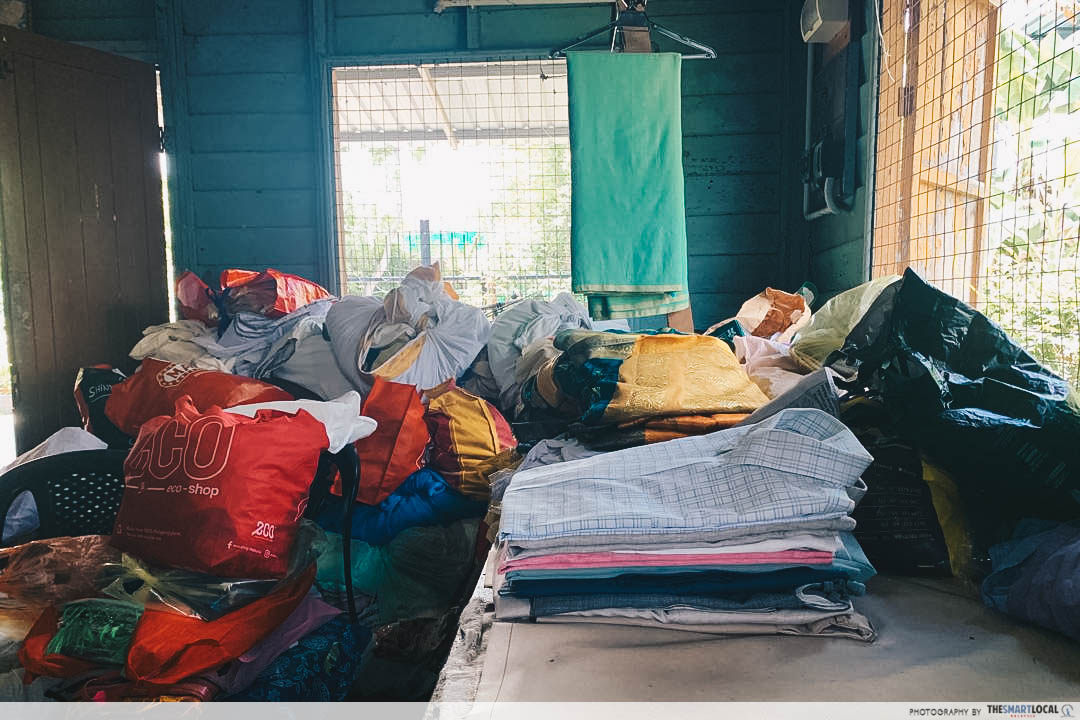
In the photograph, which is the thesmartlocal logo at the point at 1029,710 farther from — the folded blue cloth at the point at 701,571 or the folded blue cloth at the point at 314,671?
the folded blue cloth at the point at 314,671

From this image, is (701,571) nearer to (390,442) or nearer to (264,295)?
(390,442)

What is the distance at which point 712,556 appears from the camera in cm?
79

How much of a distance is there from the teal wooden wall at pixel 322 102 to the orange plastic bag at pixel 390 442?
70.7 inches

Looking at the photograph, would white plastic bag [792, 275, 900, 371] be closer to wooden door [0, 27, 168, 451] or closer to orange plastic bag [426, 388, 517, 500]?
orange plastic bag [426, 388, 517, 500]

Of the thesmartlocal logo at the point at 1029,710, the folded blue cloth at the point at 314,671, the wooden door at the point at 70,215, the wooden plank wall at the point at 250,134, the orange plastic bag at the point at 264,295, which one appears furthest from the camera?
the wooden plank wall at the point at 250,134

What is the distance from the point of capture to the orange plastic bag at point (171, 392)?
1920 mm

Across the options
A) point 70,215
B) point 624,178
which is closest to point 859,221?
point 624,178

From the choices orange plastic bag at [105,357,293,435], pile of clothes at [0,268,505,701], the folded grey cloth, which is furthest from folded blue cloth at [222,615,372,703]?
the folded grey cloth

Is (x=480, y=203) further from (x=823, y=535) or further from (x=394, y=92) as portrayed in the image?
(x=823, y=535)

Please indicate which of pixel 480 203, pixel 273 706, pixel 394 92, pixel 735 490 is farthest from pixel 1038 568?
pixel 394 92

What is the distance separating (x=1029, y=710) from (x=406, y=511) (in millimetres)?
1309

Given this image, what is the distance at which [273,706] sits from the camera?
1187 millimetres

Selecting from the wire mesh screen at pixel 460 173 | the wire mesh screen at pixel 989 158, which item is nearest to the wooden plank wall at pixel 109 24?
the wire mesh screen at pixel 460 173

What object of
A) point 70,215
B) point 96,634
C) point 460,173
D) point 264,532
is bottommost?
point 96,634
